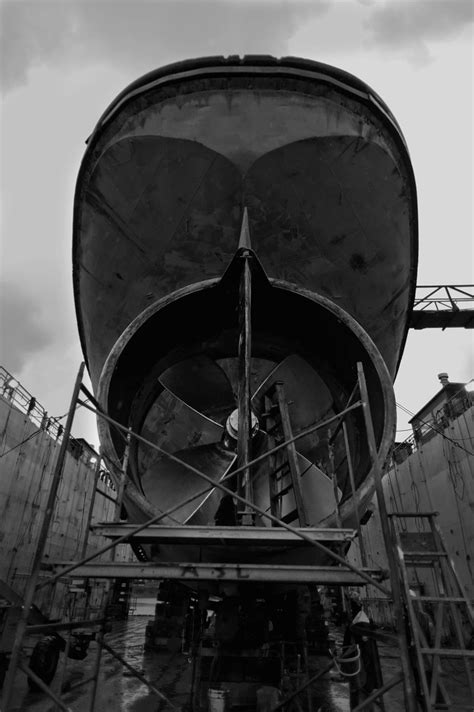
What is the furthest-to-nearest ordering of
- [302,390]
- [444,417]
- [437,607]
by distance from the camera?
[444,417], [302,390], [437,607]

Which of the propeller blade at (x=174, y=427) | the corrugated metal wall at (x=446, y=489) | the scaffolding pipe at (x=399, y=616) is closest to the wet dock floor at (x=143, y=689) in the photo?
the propeller blade at (x=174, y=427)

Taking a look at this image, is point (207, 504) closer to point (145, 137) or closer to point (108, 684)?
point (108, 684)

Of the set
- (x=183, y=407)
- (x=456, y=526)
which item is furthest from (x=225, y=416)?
(x=456, y=526)

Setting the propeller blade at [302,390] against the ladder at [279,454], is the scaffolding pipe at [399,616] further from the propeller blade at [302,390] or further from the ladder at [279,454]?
the propeller blade at [302,390]

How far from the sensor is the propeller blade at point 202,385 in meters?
5.76

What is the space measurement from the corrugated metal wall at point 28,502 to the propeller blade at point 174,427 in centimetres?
553

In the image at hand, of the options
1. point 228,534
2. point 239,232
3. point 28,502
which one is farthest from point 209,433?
point 28,502

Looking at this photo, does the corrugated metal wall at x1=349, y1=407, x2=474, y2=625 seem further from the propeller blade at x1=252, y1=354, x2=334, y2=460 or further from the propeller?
the propeller blade at x1=252, y1=354, x2=334, y2=460

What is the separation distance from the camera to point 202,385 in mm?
5926

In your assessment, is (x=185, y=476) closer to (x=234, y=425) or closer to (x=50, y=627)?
(x=234, y=425)

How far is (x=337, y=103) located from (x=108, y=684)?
8.44m

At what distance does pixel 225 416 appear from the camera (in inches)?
240

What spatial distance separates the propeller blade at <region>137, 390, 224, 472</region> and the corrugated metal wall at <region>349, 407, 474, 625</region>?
6.13m

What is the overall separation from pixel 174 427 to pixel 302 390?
1736 mm
